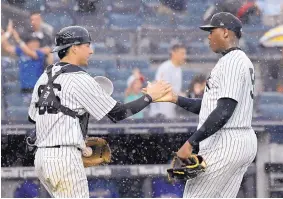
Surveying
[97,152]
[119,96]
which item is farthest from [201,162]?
[119,96]

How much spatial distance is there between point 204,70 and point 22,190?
2.68m

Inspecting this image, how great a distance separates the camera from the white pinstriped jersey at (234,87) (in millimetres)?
5023

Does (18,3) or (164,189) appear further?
(18,3)

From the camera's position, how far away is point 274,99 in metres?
9.66

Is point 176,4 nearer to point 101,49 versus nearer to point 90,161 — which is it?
point 101,49

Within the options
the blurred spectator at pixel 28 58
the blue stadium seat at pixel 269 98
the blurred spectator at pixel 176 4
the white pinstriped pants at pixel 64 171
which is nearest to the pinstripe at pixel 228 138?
the white pinstriped pants at pixel 64 171

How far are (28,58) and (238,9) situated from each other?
2.85m

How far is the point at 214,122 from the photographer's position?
4938 millimetres

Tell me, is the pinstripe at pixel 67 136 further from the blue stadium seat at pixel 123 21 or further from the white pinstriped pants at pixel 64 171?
the blue stadium seat at pixel 123 21

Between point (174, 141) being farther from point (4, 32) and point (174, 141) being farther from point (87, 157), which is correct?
point (87, 157)

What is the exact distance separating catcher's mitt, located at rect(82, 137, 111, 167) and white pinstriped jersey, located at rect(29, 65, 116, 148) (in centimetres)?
38

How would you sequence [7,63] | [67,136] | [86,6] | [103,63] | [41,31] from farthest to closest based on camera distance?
1. [86,6]
2. [103,63]
3. [41,31]
4. [7,63]
5. [67,136]

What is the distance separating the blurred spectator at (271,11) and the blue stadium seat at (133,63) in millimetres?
1691

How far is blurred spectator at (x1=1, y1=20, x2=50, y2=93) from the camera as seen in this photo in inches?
377
